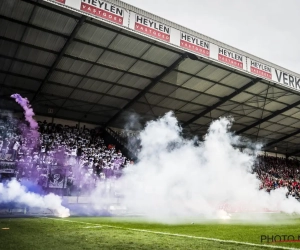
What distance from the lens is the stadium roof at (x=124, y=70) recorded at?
13188 millimetres

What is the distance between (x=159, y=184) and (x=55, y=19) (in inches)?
443

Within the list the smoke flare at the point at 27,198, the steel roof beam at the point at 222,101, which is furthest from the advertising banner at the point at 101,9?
the steel roof beam at the point at 222,101

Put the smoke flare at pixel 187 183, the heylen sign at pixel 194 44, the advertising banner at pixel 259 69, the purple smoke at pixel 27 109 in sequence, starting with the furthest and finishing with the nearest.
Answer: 1. the purple smoke at pixel 27 109
2. the advertising banner at pixel 259 69
3. the smoke flare at pixel 187 183
4. the heylen sign at pixel 194 44

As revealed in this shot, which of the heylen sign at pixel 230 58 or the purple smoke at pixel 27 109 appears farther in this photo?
the purple smoke at pixel 27 109

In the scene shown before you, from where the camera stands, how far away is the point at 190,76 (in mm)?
18719

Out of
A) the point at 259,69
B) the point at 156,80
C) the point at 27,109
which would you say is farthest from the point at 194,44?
the point at 27,109

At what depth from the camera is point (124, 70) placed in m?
17.6

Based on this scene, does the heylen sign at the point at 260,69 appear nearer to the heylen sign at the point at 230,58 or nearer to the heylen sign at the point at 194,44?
the heylen sign at the point at 230,58

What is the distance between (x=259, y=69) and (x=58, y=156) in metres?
14.7

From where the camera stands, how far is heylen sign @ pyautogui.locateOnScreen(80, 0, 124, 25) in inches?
480

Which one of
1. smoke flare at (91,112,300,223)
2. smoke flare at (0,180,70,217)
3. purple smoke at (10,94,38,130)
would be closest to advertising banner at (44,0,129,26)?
smoke flare at (91,112,300,223)

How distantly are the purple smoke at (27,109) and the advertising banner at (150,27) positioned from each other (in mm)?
10898

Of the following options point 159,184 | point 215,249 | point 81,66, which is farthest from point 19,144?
point 215,249

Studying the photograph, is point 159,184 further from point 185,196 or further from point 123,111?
point 123,111
